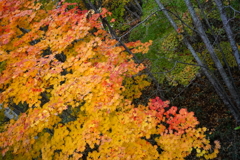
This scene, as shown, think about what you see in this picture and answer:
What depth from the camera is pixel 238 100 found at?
684 cm

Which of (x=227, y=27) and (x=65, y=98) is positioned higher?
(x=65, y=98)

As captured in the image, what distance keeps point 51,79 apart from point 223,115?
28.6 feet

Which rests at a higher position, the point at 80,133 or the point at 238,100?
the point at 80,133

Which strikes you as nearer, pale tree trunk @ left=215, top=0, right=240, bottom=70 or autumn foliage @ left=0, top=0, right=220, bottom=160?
autumn foliage @ left=0, top=0, right=220, bottom=160

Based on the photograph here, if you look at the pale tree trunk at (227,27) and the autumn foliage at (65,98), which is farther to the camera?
the pale tree trunk at (227,27)

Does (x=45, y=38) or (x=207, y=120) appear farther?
(x=207, y=120)

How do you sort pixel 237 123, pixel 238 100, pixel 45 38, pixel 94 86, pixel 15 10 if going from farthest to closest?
pixel 237 123 → pixel 238 100 → pixel 45 38 → pixel 15 10 → pixel 94 86

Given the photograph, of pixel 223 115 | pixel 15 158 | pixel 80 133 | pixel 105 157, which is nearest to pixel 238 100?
pixel 223 115

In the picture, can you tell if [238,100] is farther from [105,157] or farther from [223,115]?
[105,157]

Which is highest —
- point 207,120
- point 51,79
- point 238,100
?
point 51,79

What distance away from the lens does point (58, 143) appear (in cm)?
505

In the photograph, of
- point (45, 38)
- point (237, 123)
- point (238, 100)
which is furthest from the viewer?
point (237, 123)

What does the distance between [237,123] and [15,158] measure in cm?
896

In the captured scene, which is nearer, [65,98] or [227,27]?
[65,98]
